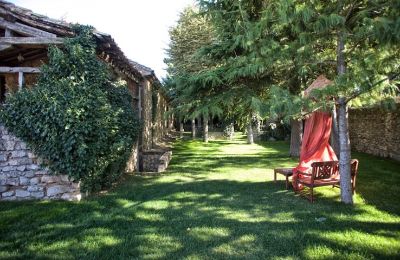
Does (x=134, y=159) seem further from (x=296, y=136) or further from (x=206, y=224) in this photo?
(x=296, y=136)

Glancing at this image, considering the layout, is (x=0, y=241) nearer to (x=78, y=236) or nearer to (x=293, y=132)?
(x=78, y=236)

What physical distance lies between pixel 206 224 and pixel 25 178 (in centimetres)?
455

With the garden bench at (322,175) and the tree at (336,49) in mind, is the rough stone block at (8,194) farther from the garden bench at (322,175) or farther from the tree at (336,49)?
the garden bench at (322,175)

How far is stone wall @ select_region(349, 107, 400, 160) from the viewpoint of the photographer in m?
13.9

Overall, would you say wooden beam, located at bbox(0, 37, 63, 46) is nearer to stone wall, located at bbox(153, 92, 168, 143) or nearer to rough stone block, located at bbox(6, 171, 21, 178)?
rough stone block, located at bbox(6, 171, 21, 178)

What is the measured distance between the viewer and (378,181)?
9320mm

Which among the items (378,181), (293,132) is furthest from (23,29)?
(293,132)

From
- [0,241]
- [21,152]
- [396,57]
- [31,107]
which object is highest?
[396,57]

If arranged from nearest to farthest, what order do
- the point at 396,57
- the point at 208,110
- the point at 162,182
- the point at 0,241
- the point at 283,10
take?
the point at 0,241
the point at 396,57
the point at 283,10
the point at 162,182
the point at 208,110

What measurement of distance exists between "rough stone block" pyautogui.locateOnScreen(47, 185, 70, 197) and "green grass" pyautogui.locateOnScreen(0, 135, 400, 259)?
488 mm

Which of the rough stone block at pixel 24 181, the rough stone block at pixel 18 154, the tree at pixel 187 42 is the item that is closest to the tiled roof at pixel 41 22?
the rough stone block at pixel 18 154

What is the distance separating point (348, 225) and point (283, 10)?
405 cm

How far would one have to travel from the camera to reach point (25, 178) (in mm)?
7332

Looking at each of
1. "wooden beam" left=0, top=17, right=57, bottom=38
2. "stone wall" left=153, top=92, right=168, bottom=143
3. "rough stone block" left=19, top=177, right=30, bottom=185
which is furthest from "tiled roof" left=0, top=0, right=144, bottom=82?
"stone wall" left=153, top=92, right=168, bottom=143
